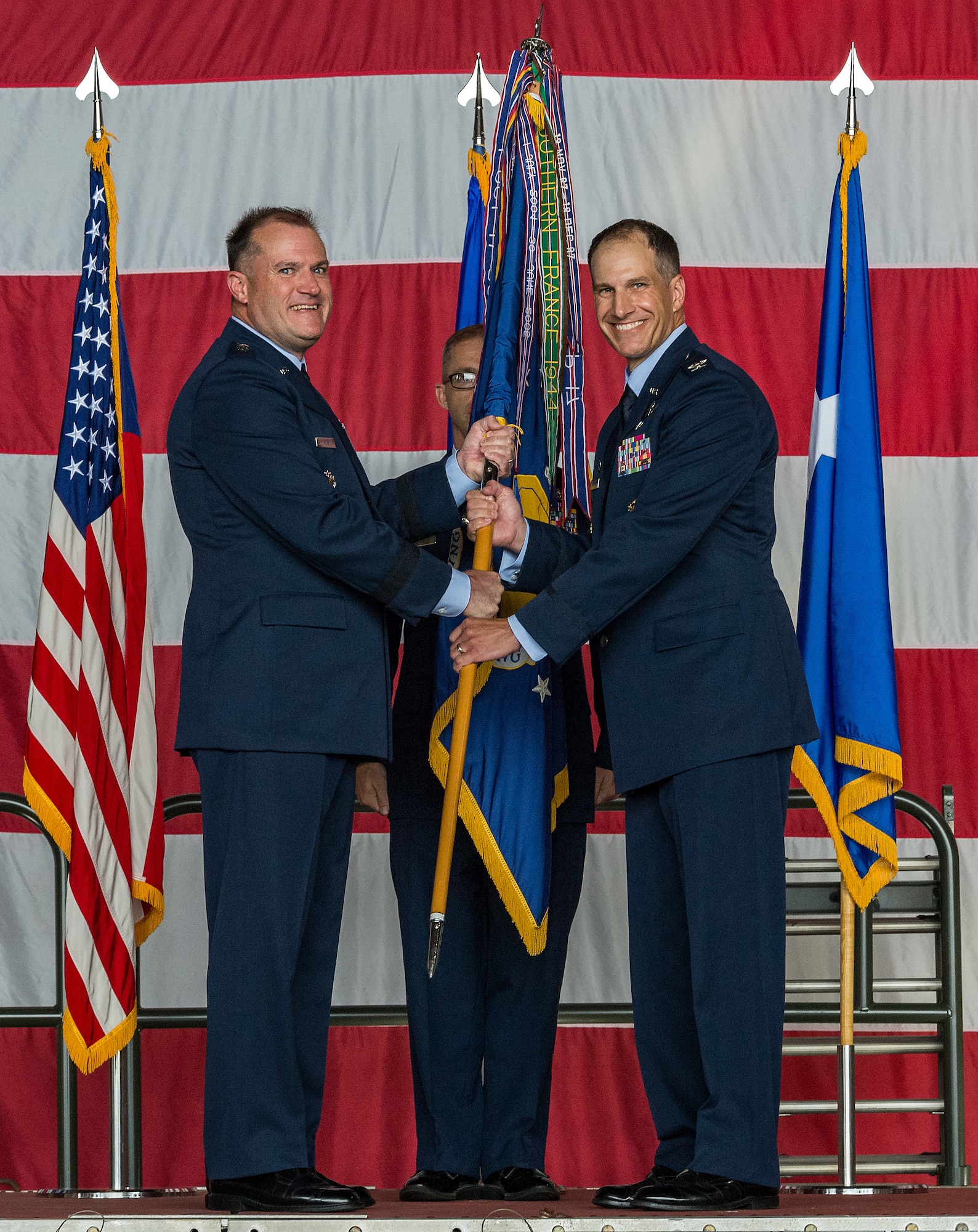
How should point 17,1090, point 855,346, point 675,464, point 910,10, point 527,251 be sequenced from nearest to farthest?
point 675,464
point 527,251
point 855,346
point 17,1090
point 910,10

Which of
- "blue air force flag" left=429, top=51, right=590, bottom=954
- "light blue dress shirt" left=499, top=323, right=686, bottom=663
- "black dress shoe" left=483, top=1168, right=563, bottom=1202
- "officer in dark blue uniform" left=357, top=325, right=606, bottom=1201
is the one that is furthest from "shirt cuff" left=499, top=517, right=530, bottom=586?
"black dress shoe" left=483, top=1168, right=563, bottom=1202

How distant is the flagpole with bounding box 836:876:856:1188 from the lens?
3.10 m

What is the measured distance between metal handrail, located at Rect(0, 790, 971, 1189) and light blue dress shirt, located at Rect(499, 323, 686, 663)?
73cm

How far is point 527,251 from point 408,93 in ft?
4.31

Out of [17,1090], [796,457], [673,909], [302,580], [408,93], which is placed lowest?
[17,1090]

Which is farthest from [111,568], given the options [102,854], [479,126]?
[479,126]

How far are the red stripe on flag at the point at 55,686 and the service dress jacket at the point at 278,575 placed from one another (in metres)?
0.63

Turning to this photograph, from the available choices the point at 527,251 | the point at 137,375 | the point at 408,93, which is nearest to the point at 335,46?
the point at 408,93

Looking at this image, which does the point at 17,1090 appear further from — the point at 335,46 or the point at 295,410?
the point at 335,46

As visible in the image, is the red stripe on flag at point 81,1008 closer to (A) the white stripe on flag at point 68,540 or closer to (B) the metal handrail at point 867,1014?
(B) the metal handrail at point 867,1014

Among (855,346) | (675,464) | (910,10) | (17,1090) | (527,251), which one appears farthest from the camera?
(910,10)

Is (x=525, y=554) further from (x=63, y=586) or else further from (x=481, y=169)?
(x=481, y=169)

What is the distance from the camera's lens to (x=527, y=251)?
2990 mm

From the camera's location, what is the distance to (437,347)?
13.1ft
